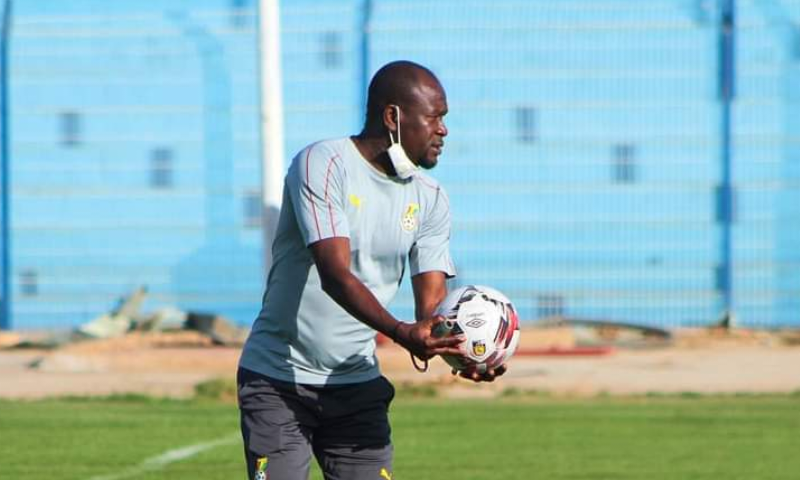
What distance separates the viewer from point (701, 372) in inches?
829

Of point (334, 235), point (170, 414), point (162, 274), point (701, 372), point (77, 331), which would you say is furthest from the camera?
point (162, 274)

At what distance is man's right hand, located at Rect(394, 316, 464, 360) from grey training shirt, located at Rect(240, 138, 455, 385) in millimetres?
506

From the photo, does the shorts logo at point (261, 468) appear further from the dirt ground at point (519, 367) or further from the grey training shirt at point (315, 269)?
the dirt ground at point (519, 367)

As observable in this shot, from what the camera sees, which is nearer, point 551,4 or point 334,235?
point 334,235

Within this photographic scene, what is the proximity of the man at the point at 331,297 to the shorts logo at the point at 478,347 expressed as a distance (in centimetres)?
12

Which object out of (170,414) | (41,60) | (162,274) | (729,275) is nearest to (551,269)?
(729,275)

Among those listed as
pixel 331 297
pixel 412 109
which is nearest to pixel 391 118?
pixel 412 109

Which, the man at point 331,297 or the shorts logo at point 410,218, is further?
the shorts logo at point 410,218

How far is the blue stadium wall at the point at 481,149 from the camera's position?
89.6ft

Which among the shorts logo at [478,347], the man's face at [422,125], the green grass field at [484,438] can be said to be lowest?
the green grass field at [484,438]

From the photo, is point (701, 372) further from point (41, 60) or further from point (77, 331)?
point (41, 60)

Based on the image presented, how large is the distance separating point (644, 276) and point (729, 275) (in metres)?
1.32

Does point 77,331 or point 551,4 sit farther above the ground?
point 551,4

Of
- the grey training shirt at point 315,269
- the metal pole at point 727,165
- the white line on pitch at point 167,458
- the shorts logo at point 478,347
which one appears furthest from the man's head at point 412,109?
the metal pole at point 727,165
